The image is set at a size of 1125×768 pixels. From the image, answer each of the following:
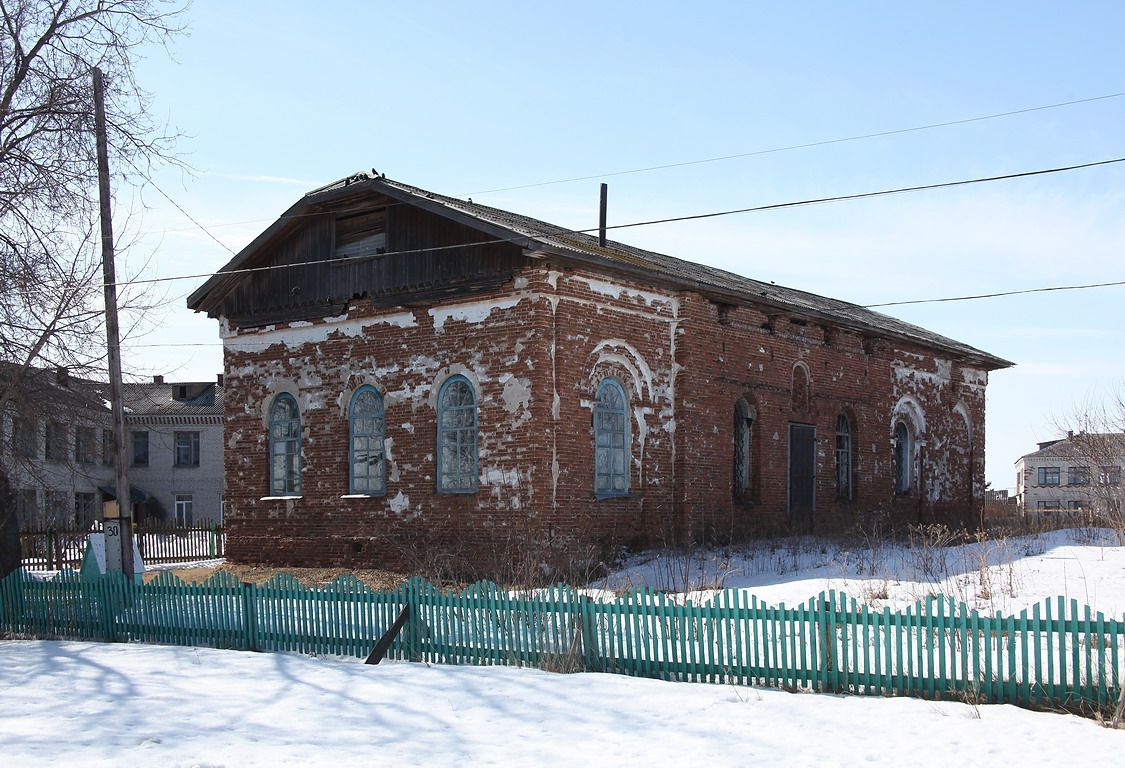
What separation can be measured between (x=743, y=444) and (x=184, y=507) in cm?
3536

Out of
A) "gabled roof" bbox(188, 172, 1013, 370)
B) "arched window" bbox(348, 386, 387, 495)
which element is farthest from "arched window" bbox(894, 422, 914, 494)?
"arched window" bbox(348, 386, 387, 495)

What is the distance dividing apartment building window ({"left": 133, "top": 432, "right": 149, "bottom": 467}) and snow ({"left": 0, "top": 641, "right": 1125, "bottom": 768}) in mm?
41614

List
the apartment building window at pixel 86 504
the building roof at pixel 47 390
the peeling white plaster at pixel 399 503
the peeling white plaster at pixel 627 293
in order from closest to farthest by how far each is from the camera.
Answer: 1. the building roof at pixel 47 390
2. the peeling white plaster at pixel 627 293
3. the peeling white plaster at pixel 399 503
4. the apartment building window at pixel 86 504

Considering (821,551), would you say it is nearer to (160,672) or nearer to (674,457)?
(674,457)

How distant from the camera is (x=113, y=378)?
1661 centimetres

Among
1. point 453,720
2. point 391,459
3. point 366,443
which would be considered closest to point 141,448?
point 366,443

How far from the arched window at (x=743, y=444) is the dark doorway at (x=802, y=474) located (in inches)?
52.4

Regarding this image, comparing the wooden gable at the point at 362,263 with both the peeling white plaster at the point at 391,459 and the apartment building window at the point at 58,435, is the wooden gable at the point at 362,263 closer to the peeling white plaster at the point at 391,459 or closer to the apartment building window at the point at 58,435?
the peeling white plaster at the point at 391,459

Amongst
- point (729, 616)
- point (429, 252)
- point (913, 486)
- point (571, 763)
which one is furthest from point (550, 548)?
point (913, 486)

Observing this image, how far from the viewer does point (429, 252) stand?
1953 cm

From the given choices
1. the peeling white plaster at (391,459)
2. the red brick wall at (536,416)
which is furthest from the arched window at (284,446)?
the peeling white plaster at (391,459)

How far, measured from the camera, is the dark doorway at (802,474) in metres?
23.2

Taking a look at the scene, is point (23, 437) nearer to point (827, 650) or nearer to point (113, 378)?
point (113, 378)

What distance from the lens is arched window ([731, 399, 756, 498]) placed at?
22.1 metres
